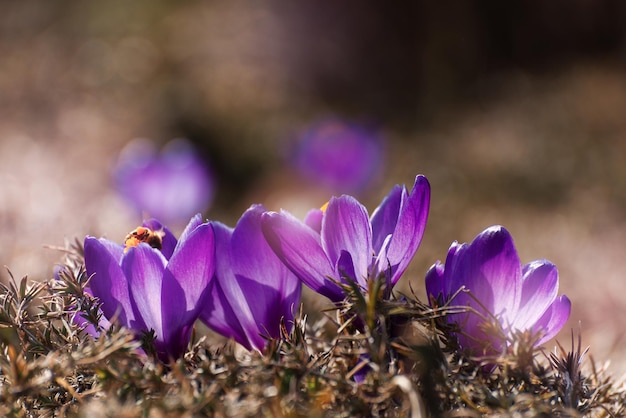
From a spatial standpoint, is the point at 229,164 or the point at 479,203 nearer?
the point at 479,203

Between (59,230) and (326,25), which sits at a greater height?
(326,25)

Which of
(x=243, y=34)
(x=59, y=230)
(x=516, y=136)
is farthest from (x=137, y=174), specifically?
(x=243, y=34)

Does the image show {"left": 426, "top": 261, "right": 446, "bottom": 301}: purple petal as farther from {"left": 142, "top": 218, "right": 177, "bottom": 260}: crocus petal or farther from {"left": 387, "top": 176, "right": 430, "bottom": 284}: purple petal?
{"left": 142, "top": 218, "right": 177, "bottom": 260}: crocus petal

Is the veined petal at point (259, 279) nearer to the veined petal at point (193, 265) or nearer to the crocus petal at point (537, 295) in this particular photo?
the veined petal at point (193, 265)

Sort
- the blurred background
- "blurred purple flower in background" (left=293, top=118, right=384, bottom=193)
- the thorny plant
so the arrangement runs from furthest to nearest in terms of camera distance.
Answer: "blurred purple flower in background" (left=293, top=118, right=384, bottom=193) → the blurred background → the thorny plant

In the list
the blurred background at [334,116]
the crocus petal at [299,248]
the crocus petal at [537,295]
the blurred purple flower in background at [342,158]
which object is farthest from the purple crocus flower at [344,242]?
the blurred purple flower in background at [342,158]

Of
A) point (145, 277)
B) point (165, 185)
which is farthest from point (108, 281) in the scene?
point (165, 185)

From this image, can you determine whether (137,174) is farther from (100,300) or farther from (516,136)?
Answer: (516,136)

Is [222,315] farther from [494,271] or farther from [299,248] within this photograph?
[494,271]

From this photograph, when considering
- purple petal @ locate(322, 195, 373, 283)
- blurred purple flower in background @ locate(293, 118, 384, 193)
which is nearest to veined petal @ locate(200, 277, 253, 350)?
purple petal @ locate(322, 195, 373, 283)
